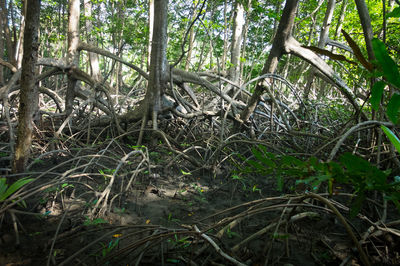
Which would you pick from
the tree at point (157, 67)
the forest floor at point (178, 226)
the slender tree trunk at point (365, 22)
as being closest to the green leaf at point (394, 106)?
the forest floor at point (178, 226)

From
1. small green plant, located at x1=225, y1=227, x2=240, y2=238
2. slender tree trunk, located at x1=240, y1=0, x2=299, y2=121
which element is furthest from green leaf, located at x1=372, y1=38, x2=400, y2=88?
slender tree trunk, located at x1=240, y1=0, x2=299, y2=121

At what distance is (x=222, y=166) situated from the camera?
2.53 m

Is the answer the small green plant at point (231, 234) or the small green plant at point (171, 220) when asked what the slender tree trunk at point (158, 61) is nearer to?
the small green plant at point (171, 220)

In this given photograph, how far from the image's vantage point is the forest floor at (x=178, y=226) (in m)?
1.01

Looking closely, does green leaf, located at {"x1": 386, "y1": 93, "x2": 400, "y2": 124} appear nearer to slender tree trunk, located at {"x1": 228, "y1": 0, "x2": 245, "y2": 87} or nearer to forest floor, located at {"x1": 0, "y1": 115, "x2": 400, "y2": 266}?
forest floor, located at {"x1": 0, "y1": 115, "x2": 400, "y2": 266}

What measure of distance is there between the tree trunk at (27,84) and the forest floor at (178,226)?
0.16 m

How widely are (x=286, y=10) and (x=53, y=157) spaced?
2706 mm

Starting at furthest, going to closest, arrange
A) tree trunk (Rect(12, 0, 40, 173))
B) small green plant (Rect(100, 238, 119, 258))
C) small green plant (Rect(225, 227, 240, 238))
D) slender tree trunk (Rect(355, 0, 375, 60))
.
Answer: slender tree trunk (Rect(355, 0, 375, 60)) → tree trunk (Rect(12, 0, 40, 173)) → small green plant (Rect(225, 227, 240, 238)) → small green plant (Rect(100, 238, 119, 258))

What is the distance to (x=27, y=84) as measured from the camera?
1511 mm

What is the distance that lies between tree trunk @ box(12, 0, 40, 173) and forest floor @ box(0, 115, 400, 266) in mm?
161

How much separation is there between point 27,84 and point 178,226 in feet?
4.36

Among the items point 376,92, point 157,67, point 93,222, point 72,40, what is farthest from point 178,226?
point 72,40

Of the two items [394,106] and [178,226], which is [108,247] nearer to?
[178,226]

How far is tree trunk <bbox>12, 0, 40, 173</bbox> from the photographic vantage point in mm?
1443
